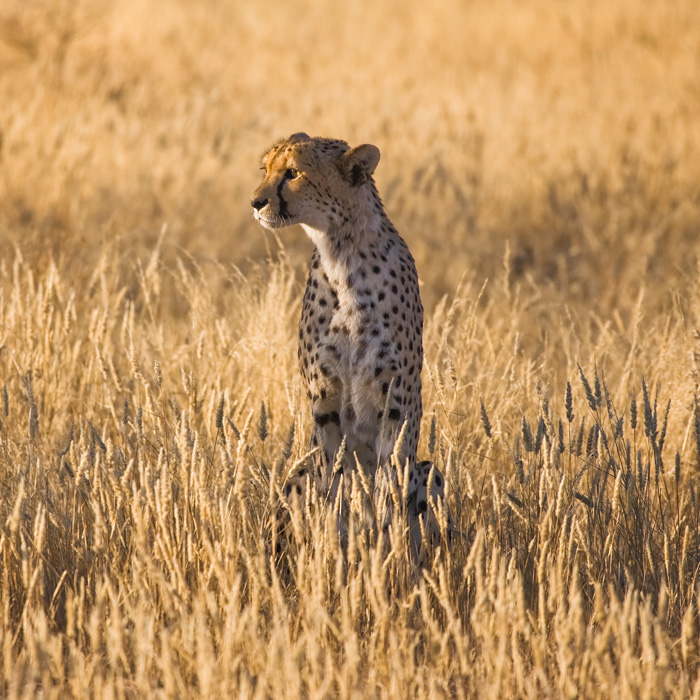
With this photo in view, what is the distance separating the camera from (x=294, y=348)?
3.91m

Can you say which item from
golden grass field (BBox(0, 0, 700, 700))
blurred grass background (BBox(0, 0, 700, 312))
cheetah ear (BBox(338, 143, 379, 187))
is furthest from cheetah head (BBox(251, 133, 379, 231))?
blurred grass background (BBox(0, 0, 700, 312))

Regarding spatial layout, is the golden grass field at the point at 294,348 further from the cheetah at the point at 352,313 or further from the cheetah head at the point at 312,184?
the cheetah head at the point at 312,184

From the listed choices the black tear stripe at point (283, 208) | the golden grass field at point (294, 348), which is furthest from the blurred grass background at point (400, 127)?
the black tear stripe at point (283, 208)

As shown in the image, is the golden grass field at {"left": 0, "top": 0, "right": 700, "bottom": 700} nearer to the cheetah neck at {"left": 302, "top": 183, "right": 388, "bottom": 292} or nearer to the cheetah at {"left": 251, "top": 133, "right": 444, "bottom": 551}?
the cheetah at {"left": 251, "top": 133, "right": 444, "bottom": 551}

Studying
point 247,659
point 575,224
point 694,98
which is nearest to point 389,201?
point 575,224

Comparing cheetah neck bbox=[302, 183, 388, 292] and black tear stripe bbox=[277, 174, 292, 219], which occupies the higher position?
black tear stripe bbox=[277, 174, 292, 219]

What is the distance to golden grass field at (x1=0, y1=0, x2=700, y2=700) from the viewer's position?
2.18 metres

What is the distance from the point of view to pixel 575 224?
640 centimetres

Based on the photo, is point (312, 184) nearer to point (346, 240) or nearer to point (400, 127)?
point (346, 240)

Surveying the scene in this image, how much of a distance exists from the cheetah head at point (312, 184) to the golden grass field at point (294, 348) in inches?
20.6

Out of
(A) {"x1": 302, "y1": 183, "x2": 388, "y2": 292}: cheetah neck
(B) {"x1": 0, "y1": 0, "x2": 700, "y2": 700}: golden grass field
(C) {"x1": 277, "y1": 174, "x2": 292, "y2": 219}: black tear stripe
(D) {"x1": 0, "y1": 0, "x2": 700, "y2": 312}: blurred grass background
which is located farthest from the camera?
(D) {"x1": 0, "y1": 0, "x2": 700, "y2": 312}: blurred grass background

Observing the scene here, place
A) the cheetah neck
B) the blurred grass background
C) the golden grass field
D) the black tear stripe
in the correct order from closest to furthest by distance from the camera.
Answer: the golden grass field < the black tear stripe < the cheetah neck < the blurred grass background

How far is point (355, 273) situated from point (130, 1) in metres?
8.97

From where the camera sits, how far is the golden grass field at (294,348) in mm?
2176
